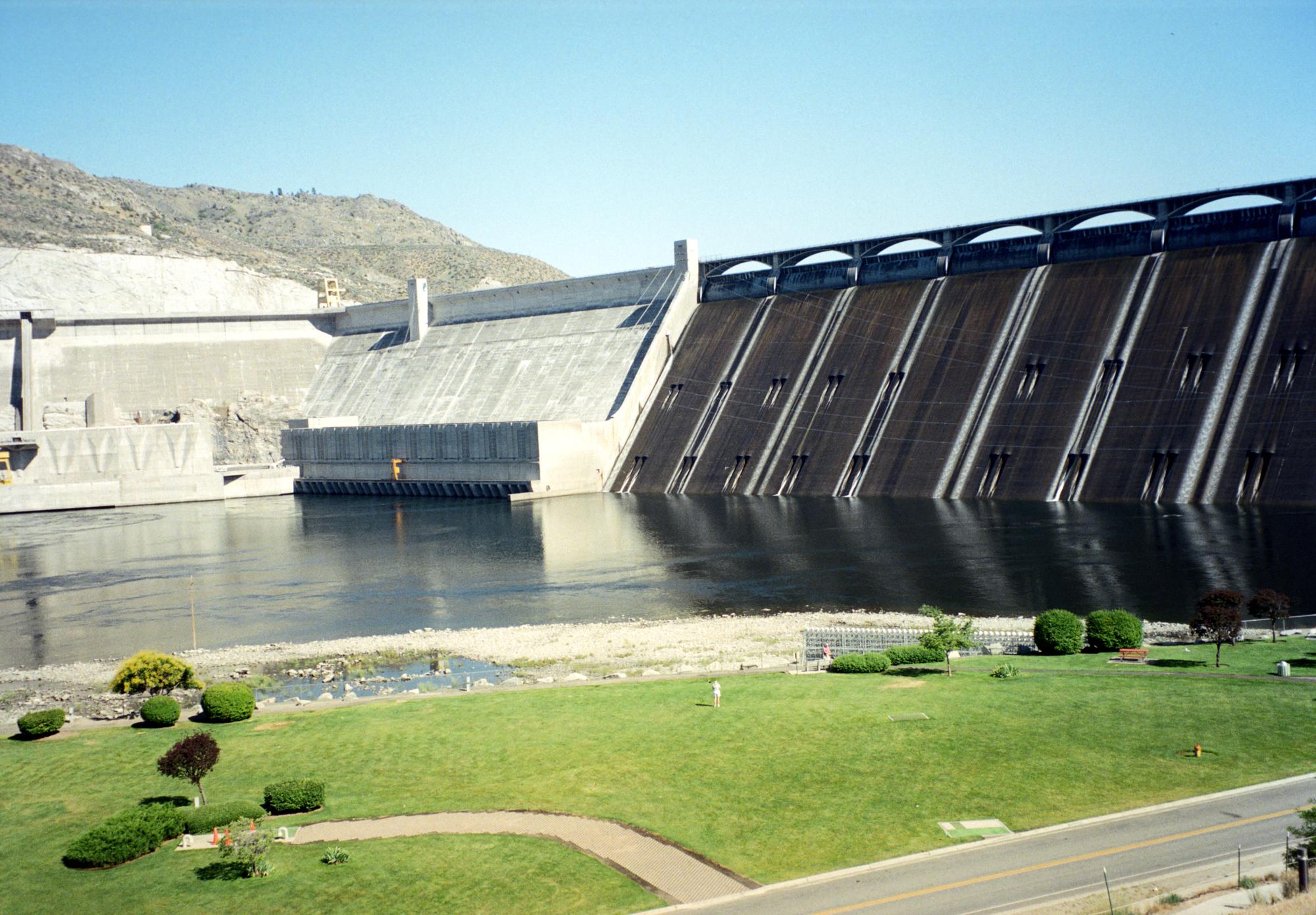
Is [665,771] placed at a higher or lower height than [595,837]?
higher

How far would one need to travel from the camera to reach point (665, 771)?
23.9 meters

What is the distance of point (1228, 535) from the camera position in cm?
5134

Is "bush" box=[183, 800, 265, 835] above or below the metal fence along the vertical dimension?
below

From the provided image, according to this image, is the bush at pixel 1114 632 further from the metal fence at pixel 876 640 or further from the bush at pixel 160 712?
the bush at pixel 160 712

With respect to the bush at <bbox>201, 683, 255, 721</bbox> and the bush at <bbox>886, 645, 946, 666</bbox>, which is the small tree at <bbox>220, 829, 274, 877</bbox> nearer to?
the bush at <bbox>201, 683, 255, 721</bbox>

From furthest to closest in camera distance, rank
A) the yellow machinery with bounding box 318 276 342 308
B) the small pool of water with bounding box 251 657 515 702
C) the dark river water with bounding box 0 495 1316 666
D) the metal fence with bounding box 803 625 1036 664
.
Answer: the yellow machinery with bounding box 318 276 342 308 → the dark river water with bounding box 0 495 1316 666 → the small pool of water with bounding box 251 657 515 702 → the metal fence with bounding box 803 625 1036 664

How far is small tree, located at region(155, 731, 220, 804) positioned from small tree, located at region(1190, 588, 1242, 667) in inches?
931

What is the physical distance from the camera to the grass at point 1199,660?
28.9 metres

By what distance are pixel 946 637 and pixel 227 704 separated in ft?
63.0

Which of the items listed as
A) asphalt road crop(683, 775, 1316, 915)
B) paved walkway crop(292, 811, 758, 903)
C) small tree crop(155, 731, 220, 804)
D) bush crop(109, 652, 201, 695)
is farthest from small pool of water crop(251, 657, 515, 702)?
asphalt road crop(683, 775, 1316, 915)

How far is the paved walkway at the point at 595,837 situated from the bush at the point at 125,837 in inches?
97.2

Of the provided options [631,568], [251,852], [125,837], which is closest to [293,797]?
[125,837]

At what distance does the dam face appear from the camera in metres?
62.5

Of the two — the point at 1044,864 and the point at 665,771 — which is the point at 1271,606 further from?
the point at 665,771
